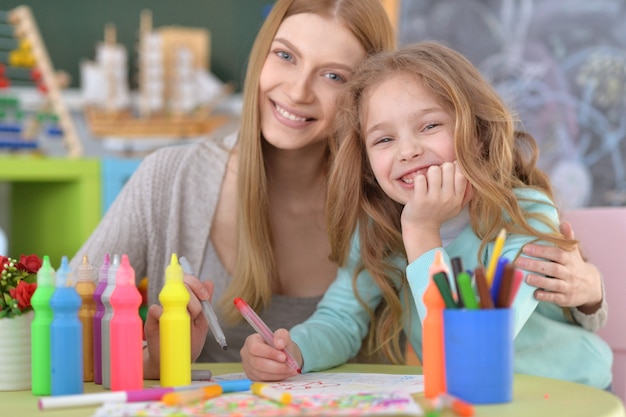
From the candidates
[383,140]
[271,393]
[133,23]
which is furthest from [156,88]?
[271,393]

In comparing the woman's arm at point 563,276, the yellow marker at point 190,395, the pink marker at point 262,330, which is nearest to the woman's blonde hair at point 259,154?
the pink marker at point 262,330

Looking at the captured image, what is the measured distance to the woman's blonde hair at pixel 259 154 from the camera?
65.8 inches

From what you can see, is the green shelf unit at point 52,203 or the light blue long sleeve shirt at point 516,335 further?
the green shelf unit at point 52,203

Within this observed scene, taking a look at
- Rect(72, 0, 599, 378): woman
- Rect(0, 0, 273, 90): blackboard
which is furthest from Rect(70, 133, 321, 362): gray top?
Rect(0, 0, 273, 90): blackboard

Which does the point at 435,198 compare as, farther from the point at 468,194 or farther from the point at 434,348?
the point at 434,348

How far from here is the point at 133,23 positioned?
2.95 metres

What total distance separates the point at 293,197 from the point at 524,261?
68 centimetres

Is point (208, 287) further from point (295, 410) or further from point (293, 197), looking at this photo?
point (293, 197)

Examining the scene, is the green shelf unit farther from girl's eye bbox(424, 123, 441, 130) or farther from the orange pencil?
the orange pencil

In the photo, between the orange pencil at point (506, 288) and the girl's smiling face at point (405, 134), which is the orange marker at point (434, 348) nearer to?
the orange pencil at point (506, 288)

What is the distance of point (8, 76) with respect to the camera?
2871 millimetres

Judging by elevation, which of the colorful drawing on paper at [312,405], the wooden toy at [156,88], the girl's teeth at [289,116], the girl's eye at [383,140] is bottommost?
the colorful drawing on paper at [312,405]

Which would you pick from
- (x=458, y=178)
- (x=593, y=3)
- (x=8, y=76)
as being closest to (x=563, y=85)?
(x=593, y=3)

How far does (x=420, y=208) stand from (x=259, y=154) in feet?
1.78
